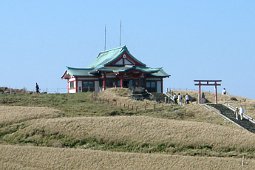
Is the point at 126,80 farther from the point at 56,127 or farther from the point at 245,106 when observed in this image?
the point at 56,127

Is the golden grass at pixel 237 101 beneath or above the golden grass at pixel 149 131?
above

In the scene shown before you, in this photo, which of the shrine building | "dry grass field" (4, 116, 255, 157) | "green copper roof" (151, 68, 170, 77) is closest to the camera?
"dry grass field" (4, 116, 255, 157)

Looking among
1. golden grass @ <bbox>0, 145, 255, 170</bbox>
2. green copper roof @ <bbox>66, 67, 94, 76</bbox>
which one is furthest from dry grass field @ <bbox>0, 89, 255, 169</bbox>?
green copper roof @ <bbox>66, 67, 94, 76</bbox>

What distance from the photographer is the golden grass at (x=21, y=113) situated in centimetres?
4797

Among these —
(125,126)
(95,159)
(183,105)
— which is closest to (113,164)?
(95,159)

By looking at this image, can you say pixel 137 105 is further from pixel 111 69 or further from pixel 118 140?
pixel 118 140

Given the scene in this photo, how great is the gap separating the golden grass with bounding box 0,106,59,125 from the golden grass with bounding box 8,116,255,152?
185cm

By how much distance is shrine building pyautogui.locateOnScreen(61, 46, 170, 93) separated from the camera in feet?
224

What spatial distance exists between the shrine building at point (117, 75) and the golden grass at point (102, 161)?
95.9 ft

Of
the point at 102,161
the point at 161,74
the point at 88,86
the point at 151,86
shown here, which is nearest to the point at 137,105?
the point at 151,86

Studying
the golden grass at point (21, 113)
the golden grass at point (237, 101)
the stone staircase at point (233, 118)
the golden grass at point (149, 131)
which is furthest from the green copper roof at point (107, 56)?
the golden grass at point (149, 131)

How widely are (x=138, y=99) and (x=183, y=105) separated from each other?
5.14 meters

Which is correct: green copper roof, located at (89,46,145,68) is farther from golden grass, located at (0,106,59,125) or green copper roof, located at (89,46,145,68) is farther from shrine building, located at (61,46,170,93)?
golden grass, located at (0,106,59,125)

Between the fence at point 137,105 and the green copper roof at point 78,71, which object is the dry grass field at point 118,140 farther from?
the green copper roof at point 78,71
